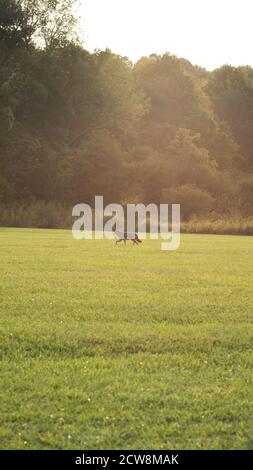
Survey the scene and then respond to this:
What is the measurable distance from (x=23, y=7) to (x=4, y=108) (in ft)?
35.9

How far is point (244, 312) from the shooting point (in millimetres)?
7617

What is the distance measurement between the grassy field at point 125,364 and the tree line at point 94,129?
114 feet

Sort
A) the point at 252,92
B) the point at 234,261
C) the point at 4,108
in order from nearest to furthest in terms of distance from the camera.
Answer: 1. the point at 234,261
2. the point at 4,108
3. the point at 252,92

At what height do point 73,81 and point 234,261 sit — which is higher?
point 73,81

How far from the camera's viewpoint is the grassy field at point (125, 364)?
12.2 ft

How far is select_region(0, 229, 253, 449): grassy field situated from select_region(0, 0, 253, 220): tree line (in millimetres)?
34775

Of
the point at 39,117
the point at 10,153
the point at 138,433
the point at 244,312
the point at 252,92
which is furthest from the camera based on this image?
the point at 252,92

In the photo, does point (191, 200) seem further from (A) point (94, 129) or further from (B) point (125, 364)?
(B) point (125, 364)

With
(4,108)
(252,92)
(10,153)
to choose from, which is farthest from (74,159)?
(252,92)

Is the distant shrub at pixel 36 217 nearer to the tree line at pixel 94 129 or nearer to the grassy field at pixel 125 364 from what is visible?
the tree line at pixel 94 129

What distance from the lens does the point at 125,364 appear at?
5098mm

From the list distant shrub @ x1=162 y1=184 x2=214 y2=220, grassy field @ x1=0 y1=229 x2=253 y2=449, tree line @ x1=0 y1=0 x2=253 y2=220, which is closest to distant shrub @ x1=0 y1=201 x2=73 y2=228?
tree line @ x1=0 y1=0 x2=253 y2=220
